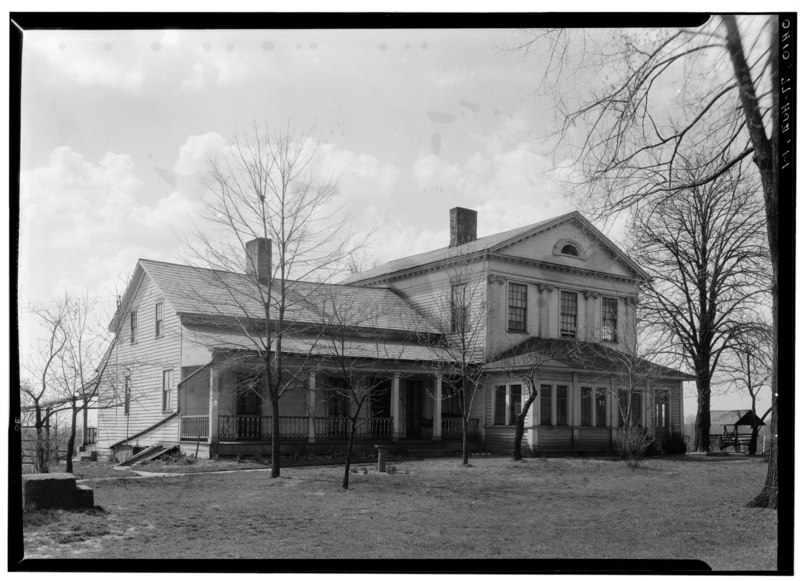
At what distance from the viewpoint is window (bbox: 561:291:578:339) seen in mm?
21297

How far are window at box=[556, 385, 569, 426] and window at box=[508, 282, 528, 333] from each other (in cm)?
195

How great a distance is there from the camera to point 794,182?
27.1 ft

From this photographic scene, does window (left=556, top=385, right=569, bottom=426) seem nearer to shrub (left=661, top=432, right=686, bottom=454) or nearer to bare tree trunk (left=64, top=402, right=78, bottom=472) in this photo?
shrub (left=661, top=432, right=686, bottom=454)

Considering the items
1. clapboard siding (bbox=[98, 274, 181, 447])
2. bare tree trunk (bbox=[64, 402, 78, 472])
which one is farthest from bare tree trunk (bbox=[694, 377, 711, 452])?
clapboard siding (bbox=[98, 274, 181, 447])

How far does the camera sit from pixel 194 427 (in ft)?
62.2

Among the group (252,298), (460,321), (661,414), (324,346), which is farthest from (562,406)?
(252,298)

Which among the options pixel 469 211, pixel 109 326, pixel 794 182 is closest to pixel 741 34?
pixel 794 182

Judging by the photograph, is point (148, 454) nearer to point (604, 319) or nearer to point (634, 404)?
point (604, 319)

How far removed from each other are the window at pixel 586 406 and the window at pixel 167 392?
10820mm

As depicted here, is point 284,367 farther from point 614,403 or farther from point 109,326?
point 614,403

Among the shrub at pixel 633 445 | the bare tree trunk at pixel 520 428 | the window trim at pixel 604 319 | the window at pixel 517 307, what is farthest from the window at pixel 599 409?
the bare tree trunk at pixel 520 428

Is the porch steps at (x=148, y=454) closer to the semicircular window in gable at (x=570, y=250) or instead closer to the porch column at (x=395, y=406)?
the porch column at (x=395, y=406)

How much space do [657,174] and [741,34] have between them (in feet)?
7.29

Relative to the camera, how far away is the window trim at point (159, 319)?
19.4m
